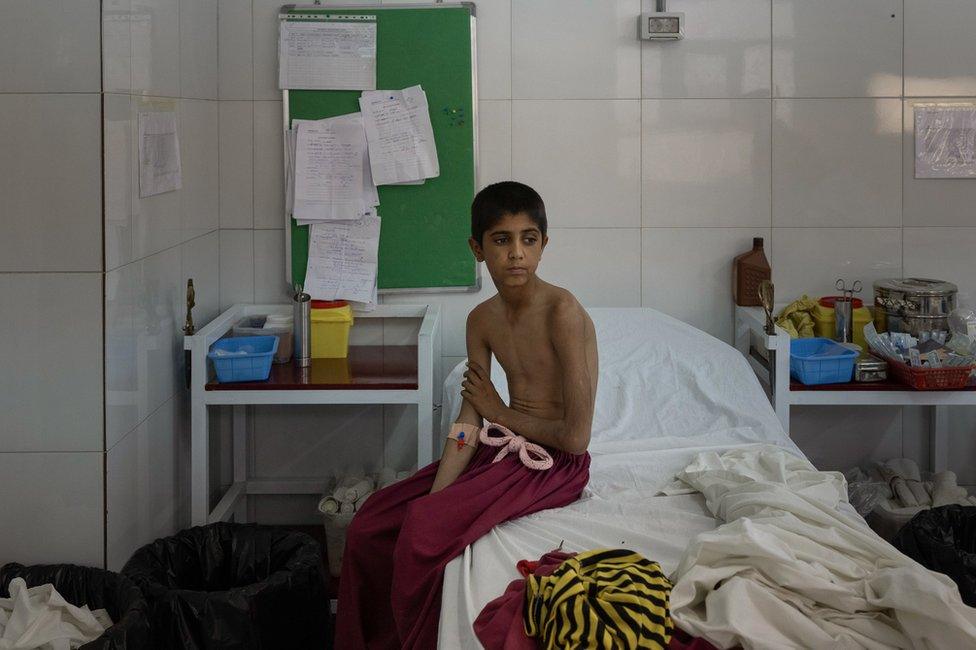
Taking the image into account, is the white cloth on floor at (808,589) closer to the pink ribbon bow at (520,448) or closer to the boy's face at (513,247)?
the pink ribbon bow at (520,448)

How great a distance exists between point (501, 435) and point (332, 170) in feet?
4.88

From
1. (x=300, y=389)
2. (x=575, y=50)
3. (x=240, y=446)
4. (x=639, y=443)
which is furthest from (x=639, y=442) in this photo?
(x=240, y=446)

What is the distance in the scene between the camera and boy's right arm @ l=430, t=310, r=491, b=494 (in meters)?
2.57

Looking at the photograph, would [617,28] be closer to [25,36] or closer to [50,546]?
[25,36]

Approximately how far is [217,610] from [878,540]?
4.83 feet

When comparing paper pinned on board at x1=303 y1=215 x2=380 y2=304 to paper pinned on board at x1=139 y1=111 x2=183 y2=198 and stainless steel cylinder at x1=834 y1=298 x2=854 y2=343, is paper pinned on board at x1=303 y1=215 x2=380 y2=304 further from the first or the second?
stainless steel cylinder at x1=834 y1=298 x2=854 y2=343

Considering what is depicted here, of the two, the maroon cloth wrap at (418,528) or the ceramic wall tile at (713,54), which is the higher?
the ceramic wall tile at (713,54)

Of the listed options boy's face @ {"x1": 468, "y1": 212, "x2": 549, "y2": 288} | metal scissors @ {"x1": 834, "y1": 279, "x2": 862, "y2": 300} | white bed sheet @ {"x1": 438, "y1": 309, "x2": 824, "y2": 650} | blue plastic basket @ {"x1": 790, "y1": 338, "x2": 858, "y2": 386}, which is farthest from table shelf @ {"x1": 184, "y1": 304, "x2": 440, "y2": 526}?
metal scissors @ {"x1": 834, "y1": 279, "x2": 862, "y2": 300}

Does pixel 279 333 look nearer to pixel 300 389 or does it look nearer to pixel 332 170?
pixel 300 389

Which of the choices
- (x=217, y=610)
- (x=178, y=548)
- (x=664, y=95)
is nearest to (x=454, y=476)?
(x=217, y=610)

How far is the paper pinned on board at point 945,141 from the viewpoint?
12.6 ft

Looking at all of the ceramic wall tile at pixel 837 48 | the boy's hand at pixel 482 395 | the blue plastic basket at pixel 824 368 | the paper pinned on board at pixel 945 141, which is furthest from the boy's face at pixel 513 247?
the paper pinned on board at pixel 945 141

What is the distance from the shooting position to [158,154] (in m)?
3.11

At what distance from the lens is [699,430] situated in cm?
307
